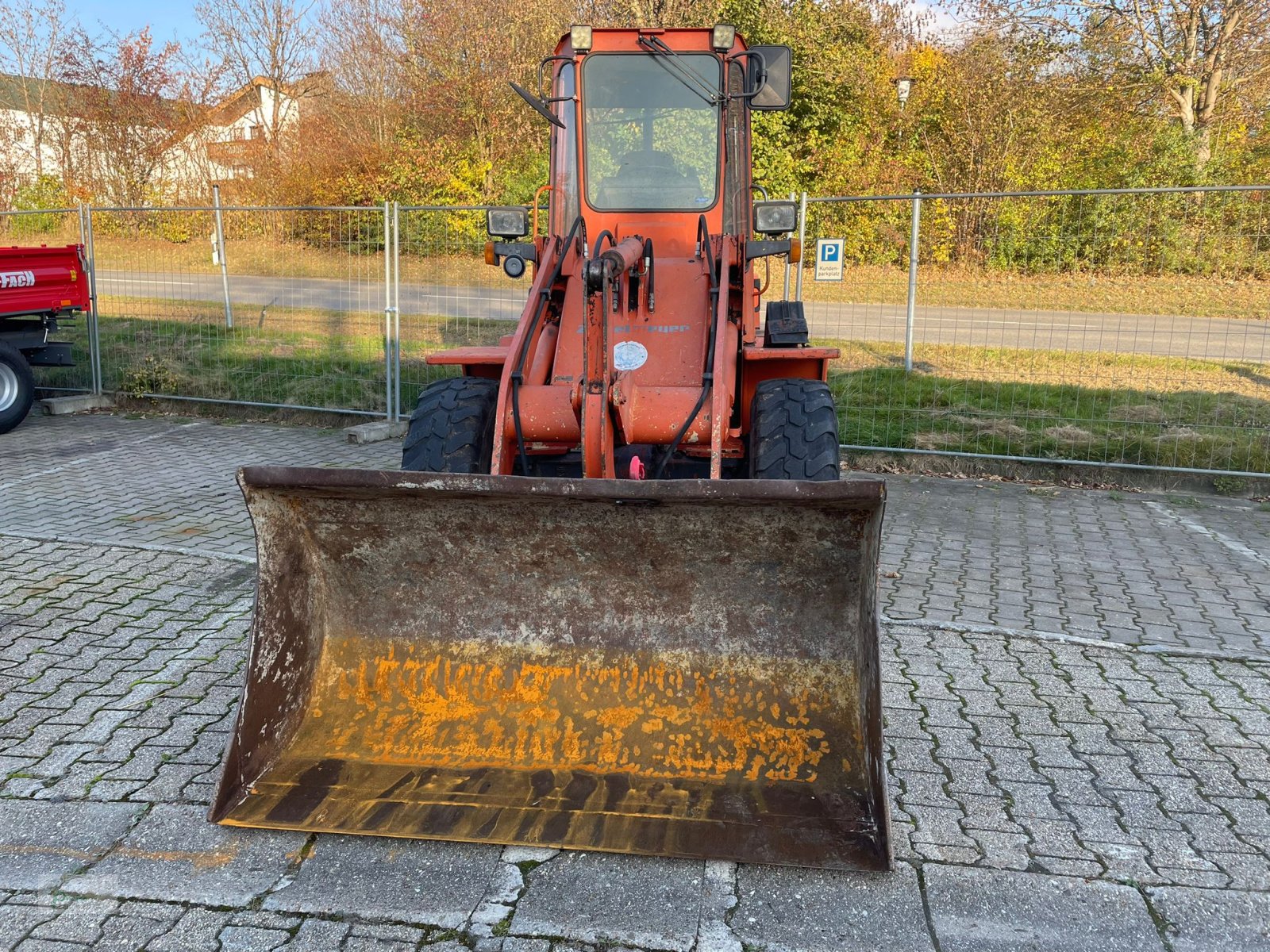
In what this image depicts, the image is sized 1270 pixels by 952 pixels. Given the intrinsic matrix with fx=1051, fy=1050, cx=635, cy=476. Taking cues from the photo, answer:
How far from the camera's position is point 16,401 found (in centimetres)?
1005

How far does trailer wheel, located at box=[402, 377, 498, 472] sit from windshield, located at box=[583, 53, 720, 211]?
4.17ft

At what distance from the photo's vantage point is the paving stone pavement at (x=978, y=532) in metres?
5.52

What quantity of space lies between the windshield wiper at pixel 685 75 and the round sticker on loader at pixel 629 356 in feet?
5.17

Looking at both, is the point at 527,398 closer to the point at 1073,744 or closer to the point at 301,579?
the point at 301,579

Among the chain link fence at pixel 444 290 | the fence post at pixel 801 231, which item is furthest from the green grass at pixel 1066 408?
the chain link fence at pixel 444 290

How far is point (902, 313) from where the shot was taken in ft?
32.4

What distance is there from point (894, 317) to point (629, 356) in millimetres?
5702

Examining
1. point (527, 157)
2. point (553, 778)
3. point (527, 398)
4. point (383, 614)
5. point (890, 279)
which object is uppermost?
point (527, 157)

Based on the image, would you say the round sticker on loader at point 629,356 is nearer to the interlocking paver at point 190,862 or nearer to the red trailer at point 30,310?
the interlocking paver at point 190,862

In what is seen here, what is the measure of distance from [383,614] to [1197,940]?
2692 mm

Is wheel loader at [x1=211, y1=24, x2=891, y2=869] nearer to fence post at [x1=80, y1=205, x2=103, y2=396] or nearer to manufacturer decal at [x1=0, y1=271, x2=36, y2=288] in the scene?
manufacturer decal at [x1=0, y1=271, x2=36, y2=288]

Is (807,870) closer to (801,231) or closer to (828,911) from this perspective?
(828,911)

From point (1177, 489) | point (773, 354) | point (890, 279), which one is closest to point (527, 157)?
point (890, 279)

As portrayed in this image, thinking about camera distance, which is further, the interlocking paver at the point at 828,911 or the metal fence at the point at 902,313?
the metal fence at the point at 902,313
